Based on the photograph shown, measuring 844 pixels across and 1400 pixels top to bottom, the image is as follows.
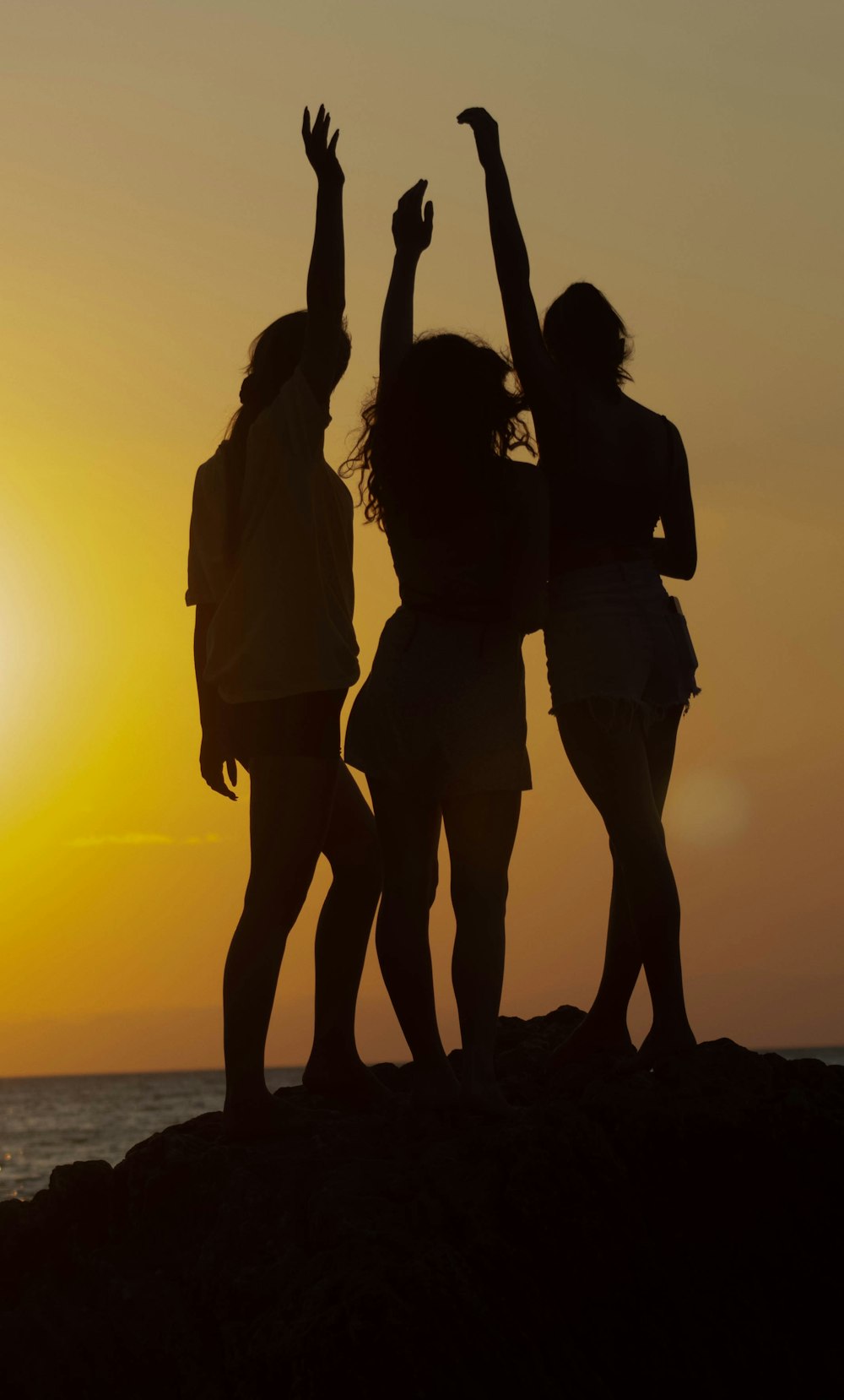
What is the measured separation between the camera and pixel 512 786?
614 centimetres

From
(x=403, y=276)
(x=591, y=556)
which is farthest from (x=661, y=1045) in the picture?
(x=403, y=276)

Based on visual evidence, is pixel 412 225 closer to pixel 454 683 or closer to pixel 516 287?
pixel 516 287

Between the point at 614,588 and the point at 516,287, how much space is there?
115 cm

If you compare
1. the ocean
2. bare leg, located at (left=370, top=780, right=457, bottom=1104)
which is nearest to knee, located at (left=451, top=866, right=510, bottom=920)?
bare leg, located at (left=370, top=780, right=457, bottom=1104)

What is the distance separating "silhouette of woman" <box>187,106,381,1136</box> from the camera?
599 centimetres

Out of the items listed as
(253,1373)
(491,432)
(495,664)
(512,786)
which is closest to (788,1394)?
(253,1373)

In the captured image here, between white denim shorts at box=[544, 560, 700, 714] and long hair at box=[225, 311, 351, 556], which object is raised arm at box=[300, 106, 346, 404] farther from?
white denim shorts at box=[544, 560, 700, 714]

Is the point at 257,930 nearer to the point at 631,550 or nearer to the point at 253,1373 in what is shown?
the point at 253,1373

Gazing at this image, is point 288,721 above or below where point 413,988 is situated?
above

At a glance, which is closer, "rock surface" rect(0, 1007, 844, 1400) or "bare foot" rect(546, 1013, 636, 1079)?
"rock surface" rect(0, 1007, 844, 1400)

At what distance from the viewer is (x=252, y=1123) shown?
6109 mm

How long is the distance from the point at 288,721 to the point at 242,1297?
1.92 m

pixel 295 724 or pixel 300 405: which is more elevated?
pixel 300 405

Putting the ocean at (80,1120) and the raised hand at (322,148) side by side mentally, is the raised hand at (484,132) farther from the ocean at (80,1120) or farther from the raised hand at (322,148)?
the ocean at (80,1120)
